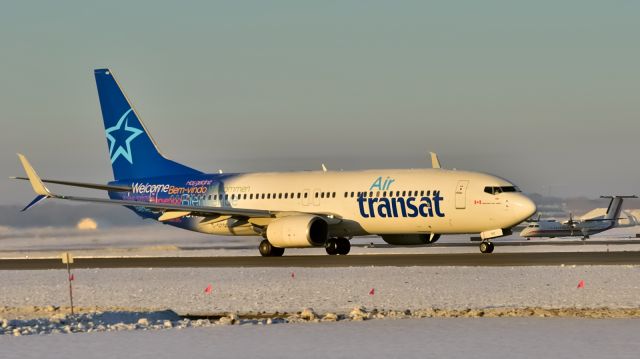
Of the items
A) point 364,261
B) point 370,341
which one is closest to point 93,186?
A: point 364,261

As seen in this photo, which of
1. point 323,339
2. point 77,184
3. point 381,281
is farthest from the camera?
point 77,184

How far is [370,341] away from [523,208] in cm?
2918

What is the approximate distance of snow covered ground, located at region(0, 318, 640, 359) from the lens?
16.6 metres

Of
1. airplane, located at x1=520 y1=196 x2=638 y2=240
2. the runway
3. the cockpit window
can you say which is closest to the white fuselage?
the cockpit window

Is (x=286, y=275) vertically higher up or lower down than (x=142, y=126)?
lower down

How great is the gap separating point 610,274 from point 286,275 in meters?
9.86

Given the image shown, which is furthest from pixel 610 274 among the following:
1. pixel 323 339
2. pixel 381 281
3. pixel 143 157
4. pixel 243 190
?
pixel 143 157

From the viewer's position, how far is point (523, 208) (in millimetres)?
46312

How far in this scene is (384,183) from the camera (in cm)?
4966

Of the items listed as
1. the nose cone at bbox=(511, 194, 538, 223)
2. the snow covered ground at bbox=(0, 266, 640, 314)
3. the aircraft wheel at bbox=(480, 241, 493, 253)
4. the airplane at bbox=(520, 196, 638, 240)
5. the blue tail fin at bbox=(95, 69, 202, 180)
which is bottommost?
the airplane at bbox=(520, 196, 638, 240)

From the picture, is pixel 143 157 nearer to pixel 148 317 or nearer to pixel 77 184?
pixel 77 184

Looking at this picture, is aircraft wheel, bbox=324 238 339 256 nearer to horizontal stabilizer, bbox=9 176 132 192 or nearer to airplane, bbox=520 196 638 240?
horizontal stabilizer, bbox=9 176 132 192

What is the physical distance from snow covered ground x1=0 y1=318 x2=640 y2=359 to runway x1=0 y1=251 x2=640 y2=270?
60.2 ft

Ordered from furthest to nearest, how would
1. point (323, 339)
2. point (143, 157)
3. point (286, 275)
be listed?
point (143, 157) → point (286, 275) → point (323, 339)
